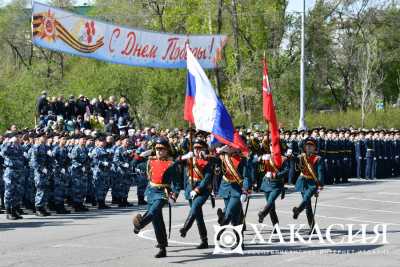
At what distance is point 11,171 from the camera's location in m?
18.8

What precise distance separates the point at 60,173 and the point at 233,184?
6.52 m

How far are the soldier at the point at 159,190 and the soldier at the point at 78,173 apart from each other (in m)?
6.59

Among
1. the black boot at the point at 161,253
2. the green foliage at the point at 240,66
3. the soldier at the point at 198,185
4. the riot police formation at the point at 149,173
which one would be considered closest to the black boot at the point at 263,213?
the riot police formation at the point at 149,173

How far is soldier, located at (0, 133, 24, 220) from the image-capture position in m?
18.6

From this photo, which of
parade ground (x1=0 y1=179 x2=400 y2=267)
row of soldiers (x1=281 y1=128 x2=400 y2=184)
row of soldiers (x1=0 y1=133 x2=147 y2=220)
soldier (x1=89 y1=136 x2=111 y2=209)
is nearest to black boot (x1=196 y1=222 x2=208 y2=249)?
parade ground (x1=0 y1=179 x2=400 y2=267)

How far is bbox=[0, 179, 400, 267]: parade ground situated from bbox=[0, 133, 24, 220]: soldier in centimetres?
36

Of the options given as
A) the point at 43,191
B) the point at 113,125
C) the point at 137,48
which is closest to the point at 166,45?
the point at 137,48

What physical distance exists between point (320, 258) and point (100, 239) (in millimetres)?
3967

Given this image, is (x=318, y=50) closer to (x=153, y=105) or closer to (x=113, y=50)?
(x=153, y=105)

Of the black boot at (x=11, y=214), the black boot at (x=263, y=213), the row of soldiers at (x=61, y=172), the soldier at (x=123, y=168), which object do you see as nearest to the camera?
the black boot at (x=263, y=213)

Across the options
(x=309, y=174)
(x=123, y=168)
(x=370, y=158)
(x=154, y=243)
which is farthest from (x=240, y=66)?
(x=154, y=243)

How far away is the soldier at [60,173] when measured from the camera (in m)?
19.8

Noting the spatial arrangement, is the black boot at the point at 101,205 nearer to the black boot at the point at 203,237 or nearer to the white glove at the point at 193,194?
the white glove at the point at 193,194

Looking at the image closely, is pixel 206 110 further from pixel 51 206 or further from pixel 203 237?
pixel 51 206
